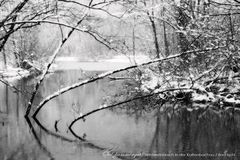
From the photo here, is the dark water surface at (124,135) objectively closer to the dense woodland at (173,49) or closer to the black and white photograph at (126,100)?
the black and white photograph at (126,100)

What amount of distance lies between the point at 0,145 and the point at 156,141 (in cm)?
451

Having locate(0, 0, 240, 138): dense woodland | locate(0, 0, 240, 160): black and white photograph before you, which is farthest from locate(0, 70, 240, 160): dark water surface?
locate(0, 0, 240, 138): dense woodland

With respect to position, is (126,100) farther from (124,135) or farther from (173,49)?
(173,49)

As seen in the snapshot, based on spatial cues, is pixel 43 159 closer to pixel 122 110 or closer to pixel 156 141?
pixel 156 141

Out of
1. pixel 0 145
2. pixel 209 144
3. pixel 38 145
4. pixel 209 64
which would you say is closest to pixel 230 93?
pixel 209 64

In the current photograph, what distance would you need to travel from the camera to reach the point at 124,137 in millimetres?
9312

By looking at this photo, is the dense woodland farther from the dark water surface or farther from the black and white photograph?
the dark water surface

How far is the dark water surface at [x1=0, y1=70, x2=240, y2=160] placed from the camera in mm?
8055

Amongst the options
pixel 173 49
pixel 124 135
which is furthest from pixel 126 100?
pixel 173 49

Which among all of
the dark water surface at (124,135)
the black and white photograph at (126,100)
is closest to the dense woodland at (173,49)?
the black and white photograph at (126,100)

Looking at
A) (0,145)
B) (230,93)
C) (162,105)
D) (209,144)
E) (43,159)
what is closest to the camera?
(43,159)

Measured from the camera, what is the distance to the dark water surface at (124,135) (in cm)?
805

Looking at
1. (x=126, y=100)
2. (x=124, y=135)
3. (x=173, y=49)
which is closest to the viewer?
(x=124, y=135)

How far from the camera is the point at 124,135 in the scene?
9.52 meters
